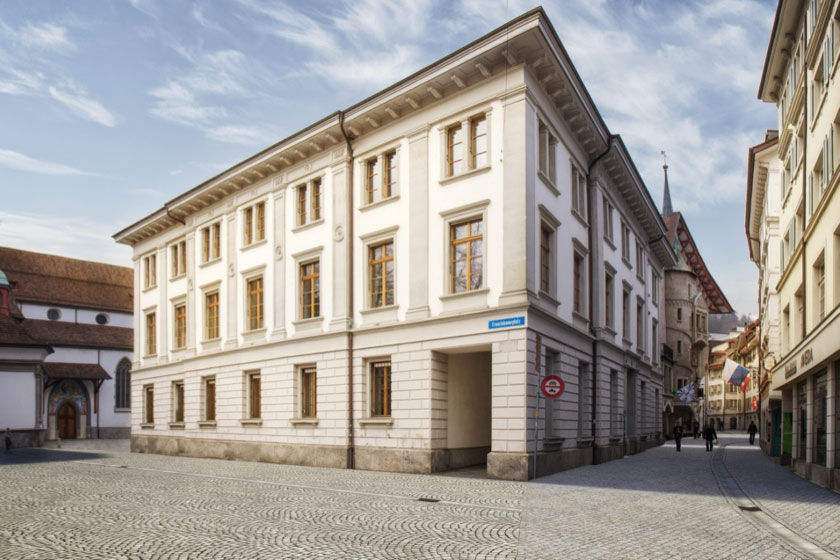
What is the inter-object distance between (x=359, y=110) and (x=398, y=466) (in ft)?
37.3

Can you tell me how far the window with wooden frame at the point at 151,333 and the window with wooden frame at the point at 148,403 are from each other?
1.77 metres

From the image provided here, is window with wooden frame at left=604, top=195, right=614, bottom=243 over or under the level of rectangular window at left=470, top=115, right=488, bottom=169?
under

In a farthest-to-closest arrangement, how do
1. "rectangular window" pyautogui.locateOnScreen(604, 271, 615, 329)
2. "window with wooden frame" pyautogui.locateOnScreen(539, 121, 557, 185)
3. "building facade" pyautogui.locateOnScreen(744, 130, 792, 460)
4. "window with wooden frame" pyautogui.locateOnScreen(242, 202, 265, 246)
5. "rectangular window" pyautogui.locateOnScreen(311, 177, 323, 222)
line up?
"building facade" pyautogui.locateOnScreen(744, 130, 792, 460)
"window with wooden frame" pyautogui.locateOnScreen(242, 202, 265, 246)
"rectangular window" pyautogui.locateOnScreen(604, 271, 615, 329)
"rectangular window" pyautogui.locateOnScreen(311, 177, 323, 222)
"window with wooden frame" pyautogui.locateOnScreen(539, 121, 557, 185)

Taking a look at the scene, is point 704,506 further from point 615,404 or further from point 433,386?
point 615,404

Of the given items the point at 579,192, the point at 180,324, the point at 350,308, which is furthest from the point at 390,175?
the point at 180,324

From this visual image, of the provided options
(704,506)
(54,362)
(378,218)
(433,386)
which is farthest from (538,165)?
(54,362)

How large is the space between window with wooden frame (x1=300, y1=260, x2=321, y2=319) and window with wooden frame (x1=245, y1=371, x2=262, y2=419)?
4.11m

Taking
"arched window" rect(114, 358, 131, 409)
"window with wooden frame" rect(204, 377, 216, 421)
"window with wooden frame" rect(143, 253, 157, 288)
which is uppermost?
"window with wooden frame" rect(143, 253, 157, 288)

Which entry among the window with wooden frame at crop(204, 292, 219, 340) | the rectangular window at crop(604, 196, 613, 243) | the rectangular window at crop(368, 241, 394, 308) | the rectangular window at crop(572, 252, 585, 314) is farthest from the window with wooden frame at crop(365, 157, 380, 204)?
the window with wooden frame at crop(204, 292, 219, 340)

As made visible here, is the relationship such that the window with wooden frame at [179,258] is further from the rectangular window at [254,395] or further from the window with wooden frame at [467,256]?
the window with wooden frame at [467,256]

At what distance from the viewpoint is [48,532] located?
1144 centimetres

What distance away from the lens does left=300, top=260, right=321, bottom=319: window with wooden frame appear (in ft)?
86.3

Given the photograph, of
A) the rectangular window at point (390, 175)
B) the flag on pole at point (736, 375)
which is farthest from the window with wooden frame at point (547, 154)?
the flag on pole at point (736, 375)

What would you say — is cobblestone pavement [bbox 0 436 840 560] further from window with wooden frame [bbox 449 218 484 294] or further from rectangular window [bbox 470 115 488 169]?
rectangular window [bbox 470 115 488 169]
